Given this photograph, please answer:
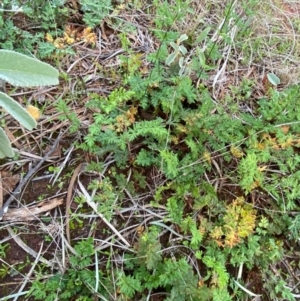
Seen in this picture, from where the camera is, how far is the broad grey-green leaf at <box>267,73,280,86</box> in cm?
192

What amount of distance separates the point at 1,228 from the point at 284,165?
1067 millimetres

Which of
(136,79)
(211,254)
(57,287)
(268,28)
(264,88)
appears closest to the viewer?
(57,287)

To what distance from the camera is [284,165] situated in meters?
1.74

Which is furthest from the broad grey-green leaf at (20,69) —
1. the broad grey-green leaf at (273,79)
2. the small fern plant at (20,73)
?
the broad grey-green leaf at (273,79)

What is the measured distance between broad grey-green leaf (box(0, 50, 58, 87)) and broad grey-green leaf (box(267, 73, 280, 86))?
1.07 m

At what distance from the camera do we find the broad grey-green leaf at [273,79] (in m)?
1.92

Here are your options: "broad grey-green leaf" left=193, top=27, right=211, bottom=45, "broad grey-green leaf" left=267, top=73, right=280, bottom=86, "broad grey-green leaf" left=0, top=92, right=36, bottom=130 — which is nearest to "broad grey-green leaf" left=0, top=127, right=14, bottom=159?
"broad grey-green leaf" left=0, top=92, right=36, bottom=130

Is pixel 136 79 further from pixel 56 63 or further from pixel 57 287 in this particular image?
pixel 57 287

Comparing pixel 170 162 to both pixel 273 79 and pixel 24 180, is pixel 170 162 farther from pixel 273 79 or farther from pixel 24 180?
pixel 273 79

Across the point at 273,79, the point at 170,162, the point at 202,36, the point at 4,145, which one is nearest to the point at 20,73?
the point at 4,145

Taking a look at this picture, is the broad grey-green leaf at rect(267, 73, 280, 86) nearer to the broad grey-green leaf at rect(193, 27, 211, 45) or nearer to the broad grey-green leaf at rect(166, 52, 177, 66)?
the broad grey-green leaf at rect(193, 27, 211, 45)

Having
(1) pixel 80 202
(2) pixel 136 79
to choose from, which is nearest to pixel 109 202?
(1) pixel 80 202

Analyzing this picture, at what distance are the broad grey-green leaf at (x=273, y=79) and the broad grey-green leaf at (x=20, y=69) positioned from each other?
1.07 metres

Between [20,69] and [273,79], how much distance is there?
1.15 m
